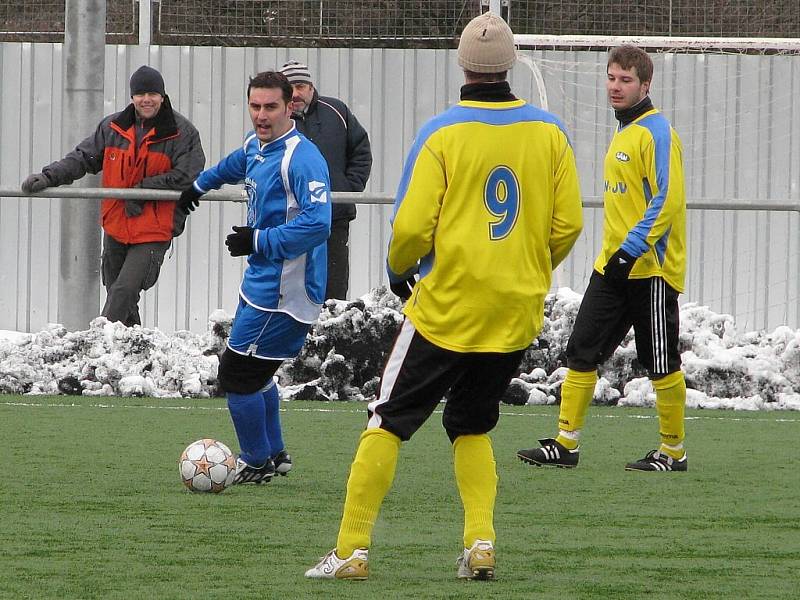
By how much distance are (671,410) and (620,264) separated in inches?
31.0

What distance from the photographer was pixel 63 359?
1062cm

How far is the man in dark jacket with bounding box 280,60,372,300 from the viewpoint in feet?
35.2

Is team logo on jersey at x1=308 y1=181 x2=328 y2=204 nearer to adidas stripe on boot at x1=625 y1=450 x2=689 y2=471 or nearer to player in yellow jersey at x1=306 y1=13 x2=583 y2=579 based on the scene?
player in yellow jersey at x1=306 y1=13 x2=583 y2=579

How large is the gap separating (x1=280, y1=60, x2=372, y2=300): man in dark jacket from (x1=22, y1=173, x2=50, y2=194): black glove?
5.34 feet

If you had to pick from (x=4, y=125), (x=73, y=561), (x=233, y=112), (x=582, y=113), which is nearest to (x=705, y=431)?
(x=73, y=561)

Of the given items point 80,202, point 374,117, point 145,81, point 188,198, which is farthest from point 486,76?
point 374,117

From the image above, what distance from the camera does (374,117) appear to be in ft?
48.2

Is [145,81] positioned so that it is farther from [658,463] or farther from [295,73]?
[658,463]

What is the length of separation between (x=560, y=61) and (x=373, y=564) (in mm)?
9903

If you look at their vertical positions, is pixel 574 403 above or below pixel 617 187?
below

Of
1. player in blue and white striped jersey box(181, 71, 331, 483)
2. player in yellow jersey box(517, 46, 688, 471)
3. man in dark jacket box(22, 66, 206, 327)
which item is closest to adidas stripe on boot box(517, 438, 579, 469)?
player in yellow jersey box(517, 46, 688, 471)

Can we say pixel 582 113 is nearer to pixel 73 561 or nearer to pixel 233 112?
pixel 233 112

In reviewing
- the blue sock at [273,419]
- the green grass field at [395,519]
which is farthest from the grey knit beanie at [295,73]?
the blue sock at [273,419]

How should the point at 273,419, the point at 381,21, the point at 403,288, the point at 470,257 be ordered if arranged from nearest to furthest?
the point at 470,257 → the point at 403,288 → the point at 273,419 → the point at 381,21
